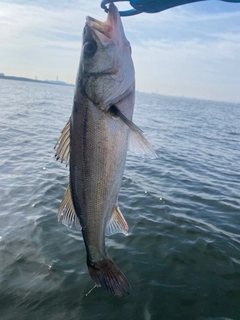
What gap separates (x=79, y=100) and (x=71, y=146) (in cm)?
45

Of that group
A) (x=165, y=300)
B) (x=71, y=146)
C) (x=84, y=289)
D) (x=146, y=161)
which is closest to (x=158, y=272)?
(x=165, y=300)

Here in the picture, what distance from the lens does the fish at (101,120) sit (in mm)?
2879

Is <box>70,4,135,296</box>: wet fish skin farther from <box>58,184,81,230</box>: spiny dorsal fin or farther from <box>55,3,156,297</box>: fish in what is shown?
<box>58,184,81,230</box>: spiny dorsal fin

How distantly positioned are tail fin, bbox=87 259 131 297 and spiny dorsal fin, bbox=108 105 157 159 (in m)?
1.28

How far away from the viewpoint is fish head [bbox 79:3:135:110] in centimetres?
287

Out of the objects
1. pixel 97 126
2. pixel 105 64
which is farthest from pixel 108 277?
pixel 105 64

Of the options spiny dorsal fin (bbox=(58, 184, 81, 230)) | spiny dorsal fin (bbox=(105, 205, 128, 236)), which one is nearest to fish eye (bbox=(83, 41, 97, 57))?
spiny dorsal fin (bbox=(58, 184, 81, 230))

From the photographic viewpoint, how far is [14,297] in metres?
5.43

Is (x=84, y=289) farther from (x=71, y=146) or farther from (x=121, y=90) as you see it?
(x=121, y=90)

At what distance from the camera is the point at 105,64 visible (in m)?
2.90

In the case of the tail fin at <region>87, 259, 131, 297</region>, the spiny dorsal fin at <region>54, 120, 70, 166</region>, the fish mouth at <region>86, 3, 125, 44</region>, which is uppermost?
the fish mouth at <region>86, 3, 125, 44</region>

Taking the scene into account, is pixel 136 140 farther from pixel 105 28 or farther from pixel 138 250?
pixel 138 250

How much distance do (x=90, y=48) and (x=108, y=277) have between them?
2.35 meters

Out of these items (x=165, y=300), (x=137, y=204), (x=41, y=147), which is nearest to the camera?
(x=165, y=300)
